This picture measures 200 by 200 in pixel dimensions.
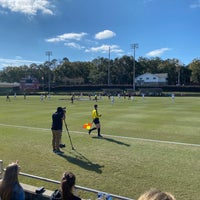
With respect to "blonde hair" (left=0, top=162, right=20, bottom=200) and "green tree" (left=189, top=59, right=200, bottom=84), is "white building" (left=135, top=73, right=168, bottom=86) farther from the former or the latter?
"blonde hair" (left=0, top=162, right=20, bottom=200)

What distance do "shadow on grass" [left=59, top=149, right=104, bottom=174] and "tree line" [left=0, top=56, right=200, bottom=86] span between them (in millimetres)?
103913

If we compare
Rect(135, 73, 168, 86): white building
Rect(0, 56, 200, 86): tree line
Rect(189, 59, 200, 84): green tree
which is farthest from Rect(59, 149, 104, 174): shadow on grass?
Rect(135, 73, 168, 86): white building

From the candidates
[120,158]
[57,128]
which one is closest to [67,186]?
[120,158]

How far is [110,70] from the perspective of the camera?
13012cm

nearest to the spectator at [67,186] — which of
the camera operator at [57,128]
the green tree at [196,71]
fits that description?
the camera operator at [57,128]

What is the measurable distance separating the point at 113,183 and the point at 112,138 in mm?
7126

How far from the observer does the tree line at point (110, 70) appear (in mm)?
127438

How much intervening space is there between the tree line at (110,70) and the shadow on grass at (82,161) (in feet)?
341

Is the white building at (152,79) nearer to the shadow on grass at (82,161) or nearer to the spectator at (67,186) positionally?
the shadow on grass at (82,161)

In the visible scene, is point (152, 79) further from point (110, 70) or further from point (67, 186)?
point (67, 186)

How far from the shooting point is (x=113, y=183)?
861 cm

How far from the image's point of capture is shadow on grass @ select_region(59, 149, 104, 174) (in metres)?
10.2

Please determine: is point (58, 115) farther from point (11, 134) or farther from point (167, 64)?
point (167, 64)

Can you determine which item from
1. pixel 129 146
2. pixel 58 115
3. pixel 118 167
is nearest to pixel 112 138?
pixel 129 146
